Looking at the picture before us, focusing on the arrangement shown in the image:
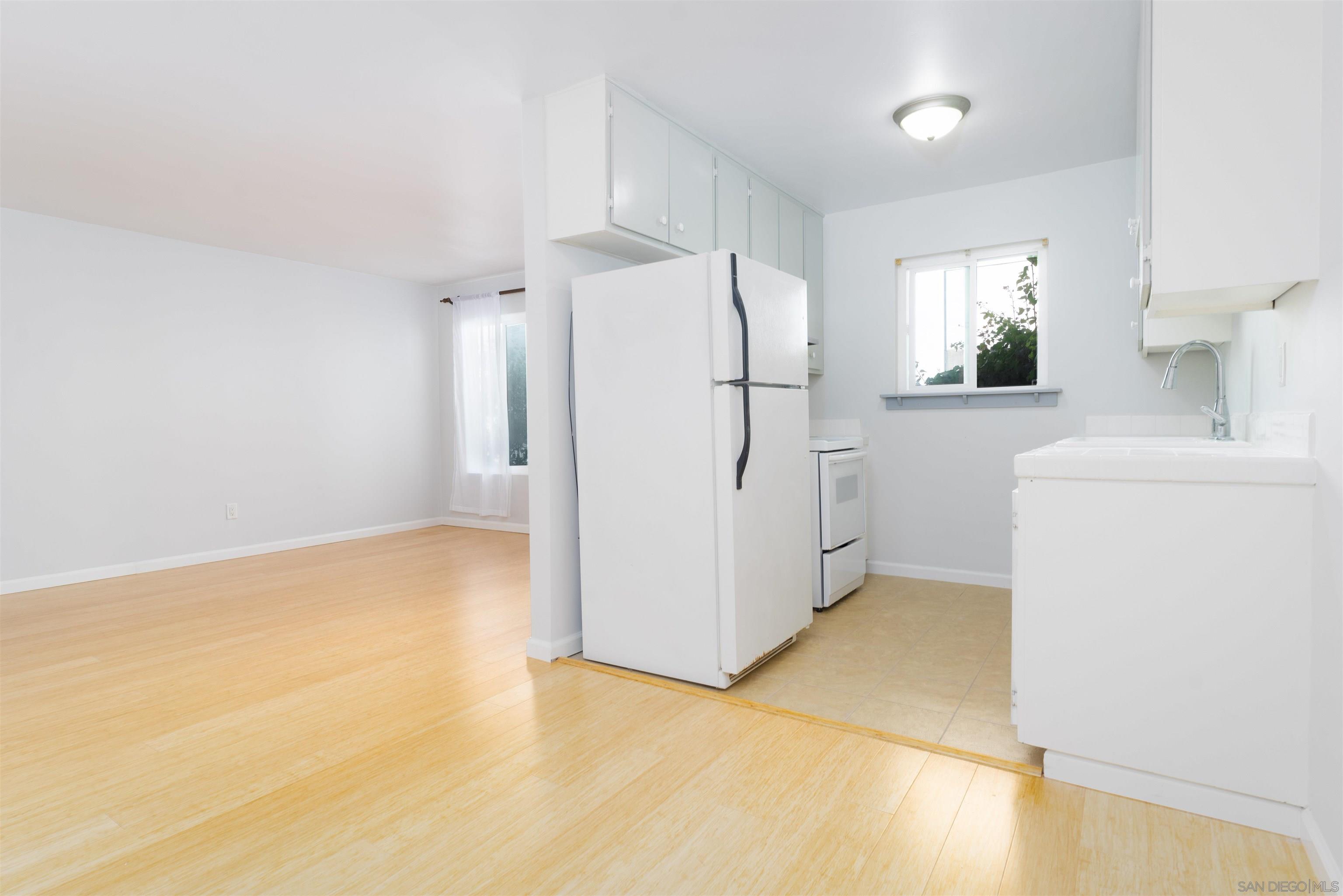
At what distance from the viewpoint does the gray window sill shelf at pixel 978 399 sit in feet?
13.1

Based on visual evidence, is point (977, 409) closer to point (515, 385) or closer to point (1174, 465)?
point (1174, 465)

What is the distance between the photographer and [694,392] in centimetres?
260

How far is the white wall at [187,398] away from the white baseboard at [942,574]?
4584 mm

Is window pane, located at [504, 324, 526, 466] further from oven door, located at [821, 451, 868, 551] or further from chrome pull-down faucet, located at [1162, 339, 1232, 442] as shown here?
chrome pull-down faucet, located at [1162, 339, 1232, 442]

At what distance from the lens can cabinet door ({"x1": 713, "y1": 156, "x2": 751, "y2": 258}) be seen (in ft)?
11.5

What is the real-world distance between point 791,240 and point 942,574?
7.28ft

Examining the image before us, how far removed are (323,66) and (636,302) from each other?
4.90 feet

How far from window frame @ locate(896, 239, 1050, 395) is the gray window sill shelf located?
0.04ft

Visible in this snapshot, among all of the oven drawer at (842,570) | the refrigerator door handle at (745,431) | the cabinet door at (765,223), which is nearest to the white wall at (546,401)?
the refrigerator door handle at (745,431)

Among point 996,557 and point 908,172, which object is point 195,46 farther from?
point 996,557

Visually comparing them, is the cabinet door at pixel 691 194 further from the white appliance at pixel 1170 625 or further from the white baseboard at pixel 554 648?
the white appliance at pixel 1170 625

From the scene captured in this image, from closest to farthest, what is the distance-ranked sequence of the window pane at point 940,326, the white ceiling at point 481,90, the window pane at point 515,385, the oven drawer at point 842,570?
the white ceiling at point 481,90 < the oven drawer at point 842,570 < the window pane at point 940,326 < the window pane at point 515,385

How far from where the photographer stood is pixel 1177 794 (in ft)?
5.71

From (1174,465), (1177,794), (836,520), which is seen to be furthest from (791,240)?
(1177,794)
